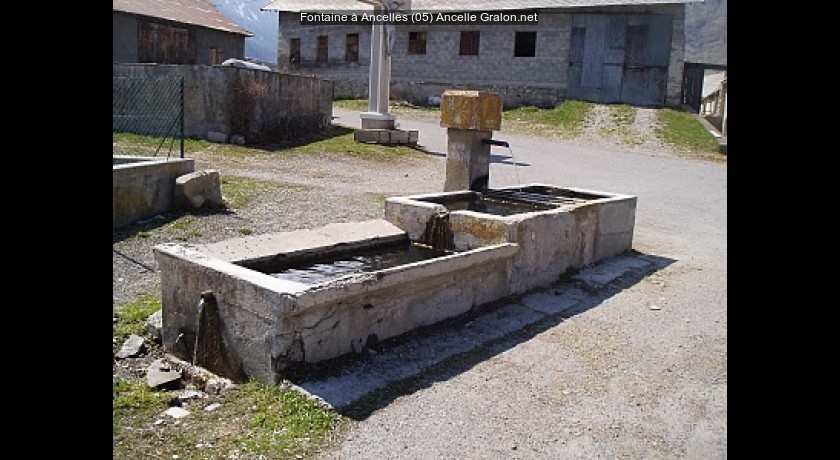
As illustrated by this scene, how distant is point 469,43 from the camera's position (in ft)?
98.1

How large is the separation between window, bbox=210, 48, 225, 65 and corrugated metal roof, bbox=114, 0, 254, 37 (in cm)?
87

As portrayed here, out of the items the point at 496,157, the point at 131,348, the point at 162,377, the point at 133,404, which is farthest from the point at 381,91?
the point at 133,404

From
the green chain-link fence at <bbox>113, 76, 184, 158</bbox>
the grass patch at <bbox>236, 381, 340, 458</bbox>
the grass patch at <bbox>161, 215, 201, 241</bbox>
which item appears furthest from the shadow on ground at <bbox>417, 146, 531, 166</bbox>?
the grass patch at <bbox>236, 381, 340, 458</bbox>

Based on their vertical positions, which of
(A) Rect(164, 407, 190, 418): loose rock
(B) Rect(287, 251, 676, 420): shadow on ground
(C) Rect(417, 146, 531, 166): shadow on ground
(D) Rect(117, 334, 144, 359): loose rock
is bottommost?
(D) Rect(117, 334, 144, 359): loose rock

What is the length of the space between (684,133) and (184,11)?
18.7 meters

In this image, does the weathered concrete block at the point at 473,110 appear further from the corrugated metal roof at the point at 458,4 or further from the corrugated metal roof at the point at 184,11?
the corrugated metal roof at the point at 184,11

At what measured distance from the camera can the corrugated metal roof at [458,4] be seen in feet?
88.1

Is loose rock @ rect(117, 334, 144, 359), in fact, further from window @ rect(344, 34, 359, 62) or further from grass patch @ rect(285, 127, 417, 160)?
window @ rect(344, 34, 359, 62)

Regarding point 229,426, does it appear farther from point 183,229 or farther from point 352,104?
point 352,104

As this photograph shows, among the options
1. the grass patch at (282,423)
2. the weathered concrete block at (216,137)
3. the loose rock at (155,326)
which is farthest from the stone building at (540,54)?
the grass patch at (282,423)

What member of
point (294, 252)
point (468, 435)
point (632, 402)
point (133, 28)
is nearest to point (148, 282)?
point (294, 252)

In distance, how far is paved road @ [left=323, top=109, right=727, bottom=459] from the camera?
3637 mm

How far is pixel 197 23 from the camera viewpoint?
26.1 meters
